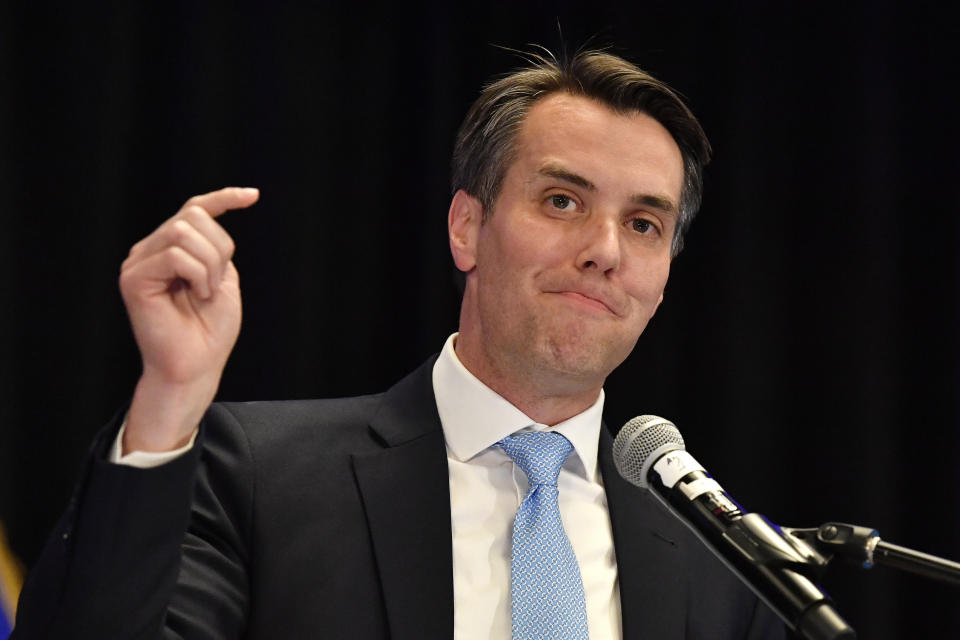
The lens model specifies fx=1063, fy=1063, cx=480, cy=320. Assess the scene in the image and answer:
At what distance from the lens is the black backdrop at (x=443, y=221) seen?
236 centimetres

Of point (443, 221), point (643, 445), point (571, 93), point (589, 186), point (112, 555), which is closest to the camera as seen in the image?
point (112, 555)

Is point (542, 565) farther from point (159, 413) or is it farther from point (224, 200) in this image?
point (224, 200)

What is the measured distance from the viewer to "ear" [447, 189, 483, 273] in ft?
6.73

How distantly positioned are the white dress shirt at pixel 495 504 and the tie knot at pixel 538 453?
0.06ft

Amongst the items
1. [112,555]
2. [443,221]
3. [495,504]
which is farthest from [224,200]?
[443,221]

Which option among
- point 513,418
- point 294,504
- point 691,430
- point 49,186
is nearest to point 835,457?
point 691,430

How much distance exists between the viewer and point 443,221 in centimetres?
269

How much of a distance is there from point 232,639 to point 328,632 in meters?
0.14

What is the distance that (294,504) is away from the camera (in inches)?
65.0

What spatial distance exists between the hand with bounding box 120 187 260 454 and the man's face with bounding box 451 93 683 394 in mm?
721

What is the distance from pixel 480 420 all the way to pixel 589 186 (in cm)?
46

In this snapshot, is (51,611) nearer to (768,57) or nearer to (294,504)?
(294,504)

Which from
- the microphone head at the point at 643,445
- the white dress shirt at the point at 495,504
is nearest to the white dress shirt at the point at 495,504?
the white dress shirt at the point at 495,504

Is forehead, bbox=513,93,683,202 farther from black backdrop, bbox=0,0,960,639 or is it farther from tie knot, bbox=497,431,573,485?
black backdrop, bbox=0,0,960,639
